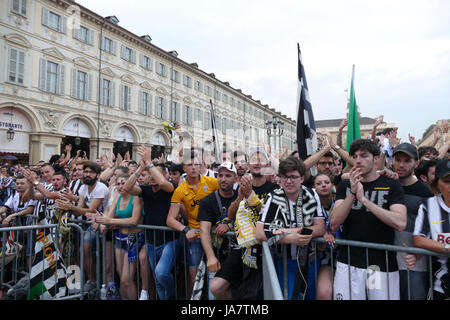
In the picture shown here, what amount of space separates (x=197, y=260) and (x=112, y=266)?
53.9 inches

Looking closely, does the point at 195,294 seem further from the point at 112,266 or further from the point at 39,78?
the point at 39,78

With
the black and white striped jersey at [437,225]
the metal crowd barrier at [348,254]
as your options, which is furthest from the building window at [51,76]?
the black and white striped jersey at [437,225]

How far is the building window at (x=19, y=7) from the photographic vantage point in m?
18.2

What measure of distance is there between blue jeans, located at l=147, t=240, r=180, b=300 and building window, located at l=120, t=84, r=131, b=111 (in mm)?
24608

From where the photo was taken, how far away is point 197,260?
3.47 m

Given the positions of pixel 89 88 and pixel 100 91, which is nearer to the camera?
pixel 89 88

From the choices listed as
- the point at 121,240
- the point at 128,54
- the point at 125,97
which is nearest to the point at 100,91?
the point at 125,97

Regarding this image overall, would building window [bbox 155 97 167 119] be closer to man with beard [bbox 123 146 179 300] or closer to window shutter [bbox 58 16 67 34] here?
window shutter [bbox 58 16 67 34]

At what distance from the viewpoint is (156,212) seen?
379 cm

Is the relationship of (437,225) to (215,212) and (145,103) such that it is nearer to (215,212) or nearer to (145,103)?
(215,212)

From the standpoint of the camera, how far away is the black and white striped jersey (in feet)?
7.58

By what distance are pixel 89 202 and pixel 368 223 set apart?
13.0 ft

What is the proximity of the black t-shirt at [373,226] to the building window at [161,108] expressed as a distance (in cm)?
2884

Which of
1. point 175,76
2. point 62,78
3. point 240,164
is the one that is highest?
point 175,76
